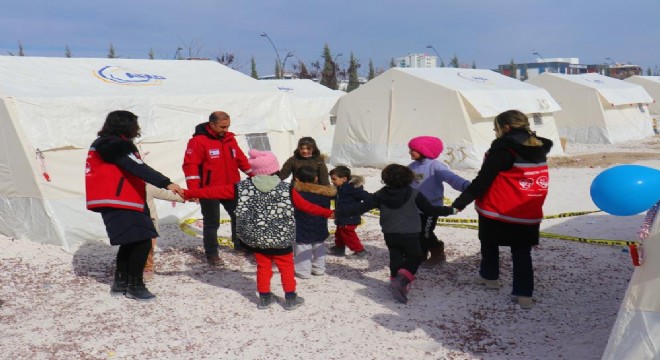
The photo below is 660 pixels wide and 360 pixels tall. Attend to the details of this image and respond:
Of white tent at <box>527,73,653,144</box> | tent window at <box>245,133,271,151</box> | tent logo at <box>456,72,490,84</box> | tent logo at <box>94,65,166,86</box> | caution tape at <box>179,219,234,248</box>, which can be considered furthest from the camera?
white tent at <box>527,73,653,144</box>

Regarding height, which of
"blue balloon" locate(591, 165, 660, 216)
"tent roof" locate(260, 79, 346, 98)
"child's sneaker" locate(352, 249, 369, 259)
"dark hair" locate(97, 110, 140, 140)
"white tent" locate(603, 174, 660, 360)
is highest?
"tent roof" locate(260, 79, 346, 98)

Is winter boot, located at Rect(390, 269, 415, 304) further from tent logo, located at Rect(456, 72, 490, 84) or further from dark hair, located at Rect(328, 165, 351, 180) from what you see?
tent logo, located at Rect(456, 72, 490, 84)

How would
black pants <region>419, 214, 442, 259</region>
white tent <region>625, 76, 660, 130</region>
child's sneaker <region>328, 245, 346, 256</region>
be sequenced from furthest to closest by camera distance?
white tent <region>625, 76, 660, 130</region> < child's sneaker <region>328, 245, 346, 256</region> < black pants <region>419, 214, 442, 259</region>

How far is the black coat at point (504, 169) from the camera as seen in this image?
15.4 ft

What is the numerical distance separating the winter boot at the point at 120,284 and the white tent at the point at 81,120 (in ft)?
6.52

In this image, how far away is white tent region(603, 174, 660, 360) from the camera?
2924mm

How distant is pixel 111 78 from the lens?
8.66 m

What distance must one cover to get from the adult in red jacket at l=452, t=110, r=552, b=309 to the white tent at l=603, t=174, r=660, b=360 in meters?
1.40

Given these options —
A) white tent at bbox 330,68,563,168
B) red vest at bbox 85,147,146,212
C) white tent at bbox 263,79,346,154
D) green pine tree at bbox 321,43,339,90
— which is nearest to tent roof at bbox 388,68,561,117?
white tent at bbox 330,68,563,168

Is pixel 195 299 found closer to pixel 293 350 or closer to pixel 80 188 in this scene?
pixel 293 350

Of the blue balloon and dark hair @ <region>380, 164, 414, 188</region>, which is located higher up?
the blue balloon

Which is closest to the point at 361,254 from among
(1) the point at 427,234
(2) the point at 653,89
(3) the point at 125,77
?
(1) the point at 427,234

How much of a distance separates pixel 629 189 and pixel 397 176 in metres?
2.03

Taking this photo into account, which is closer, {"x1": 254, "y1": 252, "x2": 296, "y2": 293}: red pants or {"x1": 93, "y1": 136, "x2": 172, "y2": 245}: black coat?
{"x1": 93, "y1": 136, "x2": 172, "y2": 245}: black coat
